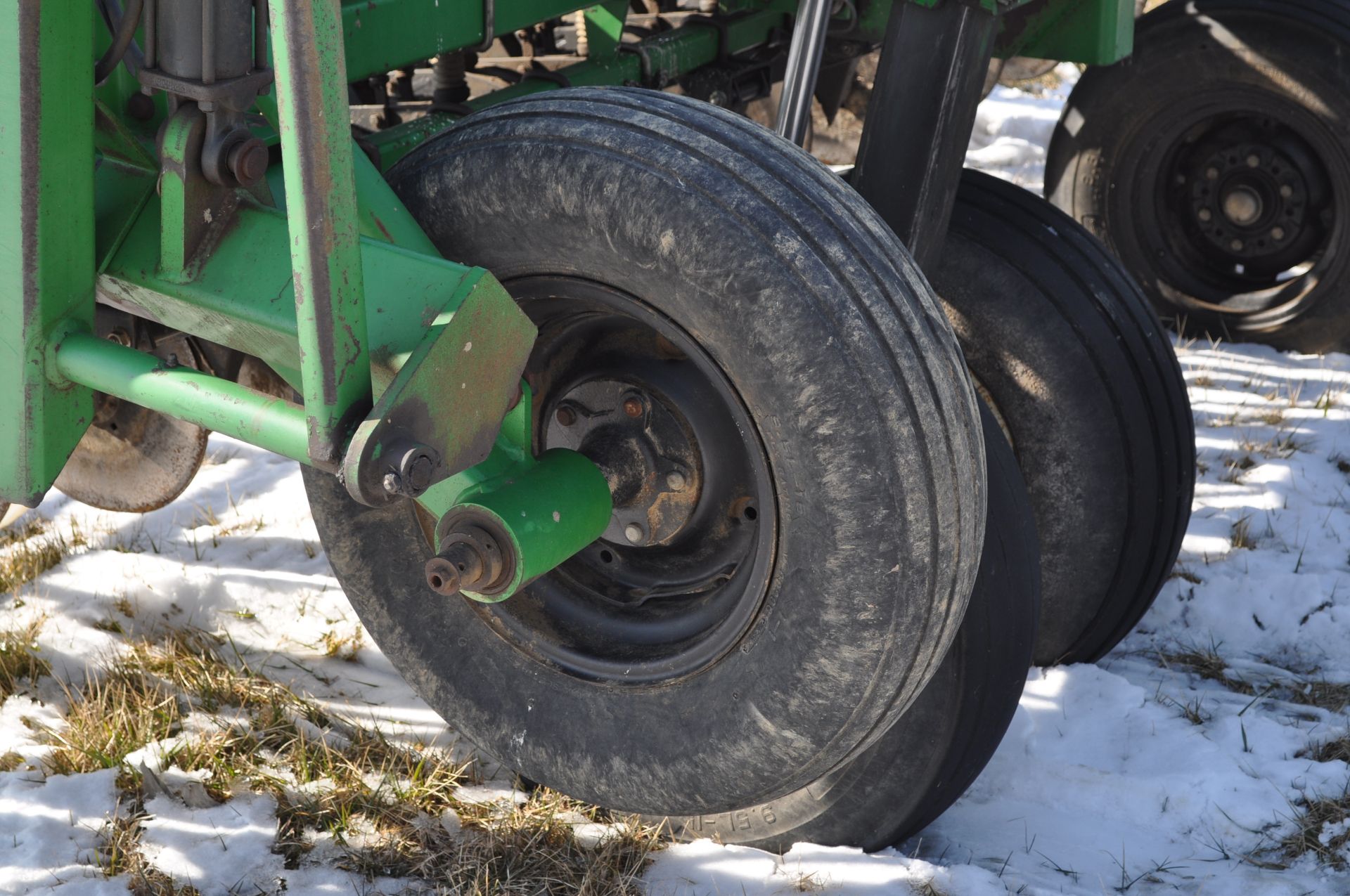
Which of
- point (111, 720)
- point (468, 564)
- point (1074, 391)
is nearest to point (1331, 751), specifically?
point (1074, 391)

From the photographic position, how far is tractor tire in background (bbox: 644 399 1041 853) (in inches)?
73.4

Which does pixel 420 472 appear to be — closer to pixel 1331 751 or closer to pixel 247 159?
pixel 247 159

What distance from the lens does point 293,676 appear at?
2.45m

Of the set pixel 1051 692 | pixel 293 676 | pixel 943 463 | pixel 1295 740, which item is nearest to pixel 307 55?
pixel 943 463

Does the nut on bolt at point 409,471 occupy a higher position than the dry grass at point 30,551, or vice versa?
the nut on bolt at point 409,471

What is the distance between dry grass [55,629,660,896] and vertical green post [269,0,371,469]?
730mm

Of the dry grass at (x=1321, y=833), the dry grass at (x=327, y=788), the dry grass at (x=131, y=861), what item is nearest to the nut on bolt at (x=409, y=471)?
the dry grass at (x=327, y=788)

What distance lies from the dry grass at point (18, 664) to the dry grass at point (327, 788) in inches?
4.4

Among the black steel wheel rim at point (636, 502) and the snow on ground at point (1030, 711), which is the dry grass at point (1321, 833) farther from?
the black steel wheel rim at point (636, 502)

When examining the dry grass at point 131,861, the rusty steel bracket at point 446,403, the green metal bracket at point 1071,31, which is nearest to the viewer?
A: the rusty steel bracket at point 446,403

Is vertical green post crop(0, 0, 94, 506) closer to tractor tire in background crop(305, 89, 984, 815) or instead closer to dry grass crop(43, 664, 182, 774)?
tractor tire in background crop(305, 89, 984, 815)

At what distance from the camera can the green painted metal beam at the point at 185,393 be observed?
1574mm

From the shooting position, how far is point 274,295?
160 centimetres

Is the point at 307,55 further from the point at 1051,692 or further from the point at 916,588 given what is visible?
the point at 1051,692
